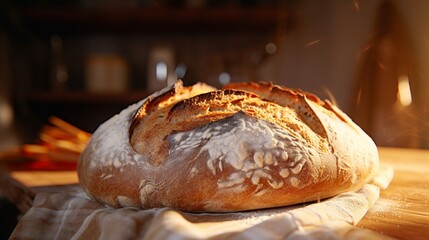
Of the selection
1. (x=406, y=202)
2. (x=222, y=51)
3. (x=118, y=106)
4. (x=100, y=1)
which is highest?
(x=100, y=1)

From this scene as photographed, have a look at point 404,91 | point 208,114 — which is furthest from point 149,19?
point 208,114

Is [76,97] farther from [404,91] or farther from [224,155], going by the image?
[224,155]

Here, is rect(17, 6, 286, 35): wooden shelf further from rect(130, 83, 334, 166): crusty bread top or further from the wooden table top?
rect(130, 83, 334, 166): crusty bread top

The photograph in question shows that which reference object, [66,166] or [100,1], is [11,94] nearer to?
[100,1]

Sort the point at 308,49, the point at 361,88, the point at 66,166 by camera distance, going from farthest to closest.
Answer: the point at 308,49 → the point at 361,88 → the point at 66,166

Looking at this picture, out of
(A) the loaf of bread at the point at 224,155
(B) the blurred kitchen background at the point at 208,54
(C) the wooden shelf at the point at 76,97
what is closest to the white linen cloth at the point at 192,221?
(A) the loaf of bread at the point at 224,155

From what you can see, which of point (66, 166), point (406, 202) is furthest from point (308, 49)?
point (406, 202)
